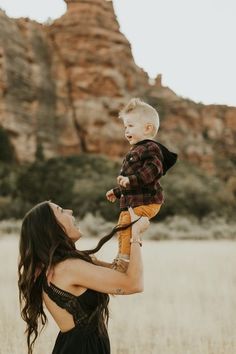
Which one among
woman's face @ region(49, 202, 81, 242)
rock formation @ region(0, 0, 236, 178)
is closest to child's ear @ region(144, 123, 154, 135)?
woman's face @ region(49, 202, 81, 242)

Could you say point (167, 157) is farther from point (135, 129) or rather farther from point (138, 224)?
point (138, 224)

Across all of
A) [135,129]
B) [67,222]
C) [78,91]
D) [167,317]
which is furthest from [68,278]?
[78,91]

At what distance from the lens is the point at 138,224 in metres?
3.39

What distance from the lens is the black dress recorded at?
3230mm

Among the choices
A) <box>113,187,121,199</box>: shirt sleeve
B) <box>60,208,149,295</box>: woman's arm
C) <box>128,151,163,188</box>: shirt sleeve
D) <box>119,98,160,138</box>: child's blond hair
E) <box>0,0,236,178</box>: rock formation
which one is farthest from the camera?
<box>0,0,236,178</box>: rock formation

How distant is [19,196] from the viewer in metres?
37.2

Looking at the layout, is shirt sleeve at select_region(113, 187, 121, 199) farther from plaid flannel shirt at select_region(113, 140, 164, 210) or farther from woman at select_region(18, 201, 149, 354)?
woman at select_region(18, 201, 149, 354)

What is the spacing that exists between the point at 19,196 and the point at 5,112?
8549mm

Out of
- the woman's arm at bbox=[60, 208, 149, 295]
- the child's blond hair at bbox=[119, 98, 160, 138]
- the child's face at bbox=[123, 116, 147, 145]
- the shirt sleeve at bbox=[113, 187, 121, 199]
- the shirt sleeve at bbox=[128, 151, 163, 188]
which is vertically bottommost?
the woman's arm at bbox=[60, 208, 149, 295]

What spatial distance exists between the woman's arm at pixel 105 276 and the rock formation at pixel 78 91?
4008cm

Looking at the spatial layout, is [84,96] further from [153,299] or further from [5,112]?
[153,299]

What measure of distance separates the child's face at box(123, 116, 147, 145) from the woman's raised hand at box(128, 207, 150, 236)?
0.46 metres

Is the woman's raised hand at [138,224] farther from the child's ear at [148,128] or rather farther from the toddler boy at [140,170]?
the child's ear at [148,128]

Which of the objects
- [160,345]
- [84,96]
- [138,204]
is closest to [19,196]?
[84,96]
